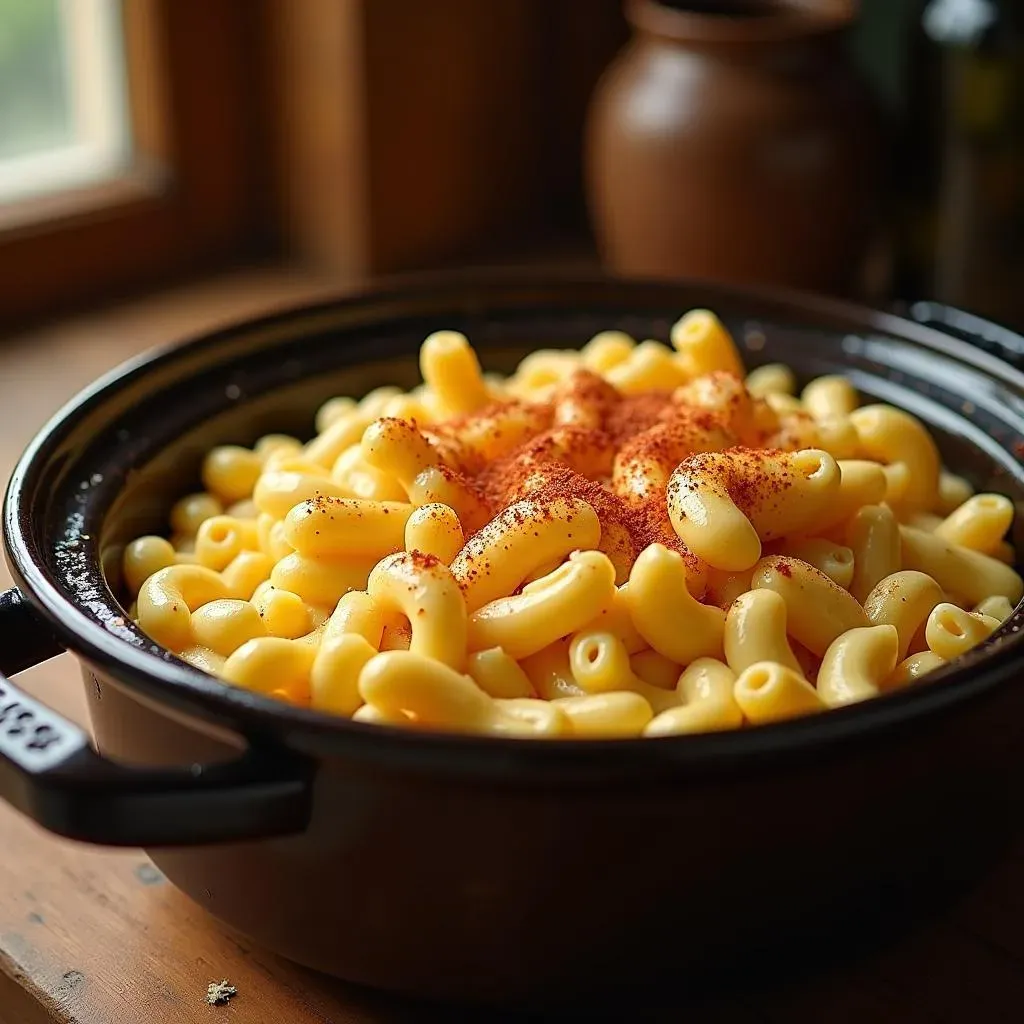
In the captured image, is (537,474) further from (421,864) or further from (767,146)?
(767,146)

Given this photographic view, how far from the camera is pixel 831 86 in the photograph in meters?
1.58

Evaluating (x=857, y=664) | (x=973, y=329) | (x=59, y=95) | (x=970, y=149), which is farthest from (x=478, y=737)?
Answer: (x=59, y=95)

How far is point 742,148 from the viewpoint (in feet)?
5.13

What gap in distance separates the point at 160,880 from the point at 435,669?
0.30 metres

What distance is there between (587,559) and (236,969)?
12.4 inches

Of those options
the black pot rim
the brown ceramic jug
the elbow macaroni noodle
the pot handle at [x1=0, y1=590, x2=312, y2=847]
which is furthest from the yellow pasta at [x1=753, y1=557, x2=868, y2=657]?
the brown ceramic jug

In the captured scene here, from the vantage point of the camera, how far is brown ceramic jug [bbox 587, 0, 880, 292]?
156 centimetres

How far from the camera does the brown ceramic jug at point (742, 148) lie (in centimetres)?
156

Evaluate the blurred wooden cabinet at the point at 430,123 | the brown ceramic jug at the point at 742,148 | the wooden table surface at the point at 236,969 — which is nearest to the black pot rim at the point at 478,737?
the wooden table surface at the point at 236,969

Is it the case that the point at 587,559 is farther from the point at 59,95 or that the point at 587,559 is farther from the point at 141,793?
the point at 59,95

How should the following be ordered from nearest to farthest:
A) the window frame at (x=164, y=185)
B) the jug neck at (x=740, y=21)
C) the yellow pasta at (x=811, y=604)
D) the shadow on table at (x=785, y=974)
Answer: the shadow on table at (x=785, y=974)
the yellow pasta at (x=811, y=604)
the jug neck at (x=740, y=21)
the window frame at (x=164, y=185)

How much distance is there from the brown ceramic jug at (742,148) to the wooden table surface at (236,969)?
0.83 m

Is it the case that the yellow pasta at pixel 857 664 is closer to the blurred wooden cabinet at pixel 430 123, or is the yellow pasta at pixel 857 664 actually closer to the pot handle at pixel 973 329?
the pot handle at pixel 973 329

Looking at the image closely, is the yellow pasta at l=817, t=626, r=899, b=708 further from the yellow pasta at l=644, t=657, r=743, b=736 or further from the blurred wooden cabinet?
the blurred wooden cabinet
